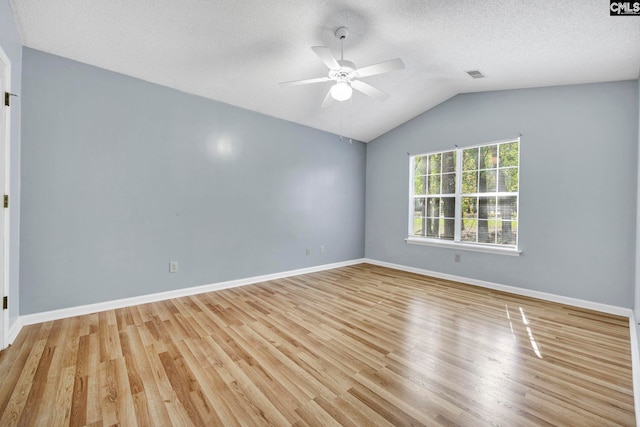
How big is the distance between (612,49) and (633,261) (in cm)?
220

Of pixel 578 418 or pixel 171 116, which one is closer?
pixel 578 418

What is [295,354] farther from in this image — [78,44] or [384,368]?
[78,44]

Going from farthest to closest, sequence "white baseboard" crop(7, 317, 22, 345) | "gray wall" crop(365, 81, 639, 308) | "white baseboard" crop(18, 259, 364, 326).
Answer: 1. "gray wall" crop(365, 81, 639, 308)
2. "white baseboard" crop(18, 259, 364, 326)
3. "white baseboard" crop(7, 317, 22, 345)

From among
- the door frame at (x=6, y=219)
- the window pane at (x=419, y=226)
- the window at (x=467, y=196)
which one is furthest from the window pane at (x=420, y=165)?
the door frame at (x=6, y=219)

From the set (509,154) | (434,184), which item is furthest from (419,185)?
(509,154)

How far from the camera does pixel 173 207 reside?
3.32 meters

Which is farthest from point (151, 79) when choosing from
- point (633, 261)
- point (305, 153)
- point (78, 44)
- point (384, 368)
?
point (633, 261)

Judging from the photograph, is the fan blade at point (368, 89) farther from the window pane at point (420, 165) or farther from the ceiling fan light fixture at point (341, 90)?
the window pane at point (420, 165)

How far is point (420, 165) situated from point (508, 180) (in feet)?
4.61

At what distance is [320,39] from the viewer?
8.64 ft

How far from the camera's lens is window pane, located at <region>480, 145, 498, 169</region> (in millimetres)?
3969

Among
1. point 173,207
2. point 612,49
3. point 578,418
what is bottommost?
point 578,418

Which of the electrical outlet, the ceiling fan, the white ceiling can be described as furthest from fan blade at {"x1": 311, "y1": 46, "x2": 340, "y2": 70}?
the electrical outlet

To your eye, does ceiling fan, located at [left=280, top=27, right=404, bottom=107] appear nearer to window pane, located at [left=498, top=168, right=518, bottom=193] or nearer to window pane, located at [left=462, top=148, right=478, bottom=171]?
window pane, located at [left=462, top=148, right=478, bottom=171]
